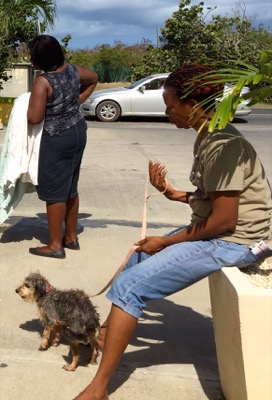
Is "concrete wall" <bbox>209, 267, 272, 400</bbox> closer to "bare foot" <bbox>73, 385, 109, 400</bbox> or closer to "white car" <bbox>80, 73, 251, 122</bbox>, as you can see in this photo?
"bare foot" <bbox>73, 385, 109, 400</bbox>

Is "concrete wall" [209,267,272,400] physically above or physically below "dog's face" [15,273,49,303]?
above

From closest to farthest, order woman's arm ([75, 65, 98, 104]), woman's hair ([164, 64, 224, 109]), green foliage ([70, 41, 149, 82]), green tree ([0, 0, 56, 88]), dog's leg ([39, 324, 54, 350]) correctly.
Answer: woman's hair ([164, 64, 224, 109])
dog's leg ([39, 324, 54, 350])
woman's arm ([75, 65, 98, 104])
green tree ([0, 0, 56, 88])
green foliage ([70, 41, 149, 82])

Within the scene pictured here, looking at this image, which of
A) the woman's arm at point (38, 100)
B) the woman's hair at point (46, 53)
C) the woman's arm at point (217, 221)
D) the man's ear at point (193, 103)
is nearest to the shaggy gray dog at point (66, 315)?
the woman's arm at point (217, 221)

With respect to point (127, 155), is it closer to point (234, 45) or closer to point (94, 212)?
point (94, 212)

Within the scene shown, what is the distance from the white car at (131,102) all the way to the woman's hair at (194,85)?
655 inches

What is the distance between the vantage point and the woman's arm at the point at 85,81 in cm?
553

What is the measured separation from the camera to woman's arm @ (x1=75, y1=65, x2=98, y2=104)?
5.53m

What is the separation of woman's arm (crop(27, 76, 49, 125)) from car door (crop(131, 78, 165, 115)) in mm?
14791

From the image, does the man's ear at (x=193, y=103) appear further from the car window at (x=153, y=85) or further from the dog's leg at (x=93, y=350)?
the car window at (x=153, y=85)

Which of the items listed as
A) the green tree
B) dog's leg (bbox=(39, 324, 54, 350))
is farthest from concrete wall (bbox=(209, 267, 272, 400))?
the green tree

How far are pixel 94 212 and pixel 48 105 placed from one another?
7.12ft

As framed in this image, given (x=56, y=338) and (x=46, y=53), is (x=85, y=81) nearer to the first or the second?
(x=46, y=53)

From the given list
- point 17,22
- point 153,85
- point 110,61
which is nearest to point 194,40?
point 153,85

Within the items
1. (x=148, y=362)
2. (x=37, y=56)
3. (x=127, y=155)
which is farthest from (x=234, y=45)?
(x=148, y=362)
